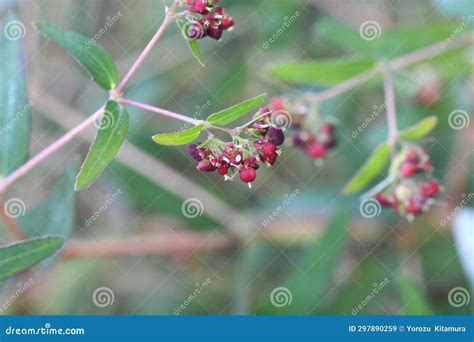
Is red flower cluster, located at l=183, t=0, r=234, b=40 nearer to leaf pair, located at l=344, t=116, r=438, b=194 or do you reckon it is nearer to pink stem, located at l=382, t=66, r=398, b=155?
leaf pair, located at l=344, t=116, r=438, b=194

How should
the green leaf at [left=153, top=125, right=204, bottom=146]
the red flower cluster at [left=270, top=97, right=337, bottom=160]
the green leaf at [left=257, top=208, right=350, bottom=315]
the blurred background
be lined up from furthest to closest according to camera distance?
the blurred background < the green leaf at [left=257, top=208, right=350, bottom=315] < the red flower cluster at [left=270, top=97, right=337, bottom=160] < the green leaf at [left=153, top=125, right=204, bottom=146]

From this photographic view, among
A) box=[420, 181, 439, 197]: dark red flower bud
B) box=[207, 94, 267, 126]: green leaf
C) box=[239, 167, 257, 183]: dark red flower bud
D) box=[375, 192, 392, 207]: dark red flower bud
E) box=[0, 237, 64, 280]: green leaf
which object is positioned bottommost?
box=[0, 237, 64, 280]: green leaf

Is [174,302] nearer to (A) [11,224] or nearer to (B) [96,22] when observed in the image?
(A) [11,224]

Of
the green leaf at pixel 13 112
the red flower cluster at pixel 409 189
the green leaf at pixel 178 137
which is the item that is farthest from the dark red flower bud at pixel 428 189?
the green leaf at pixel 13 112

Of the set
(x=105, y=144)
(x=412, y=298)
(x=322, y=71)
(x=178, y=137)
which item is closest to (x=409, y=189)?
(x=412, y=298)

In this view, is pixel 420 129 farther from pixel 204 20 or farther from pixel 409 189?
pixel 204 20

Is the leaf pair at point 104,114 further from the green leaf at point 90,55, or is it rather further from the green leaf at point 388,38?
the green leaf at point 388,38

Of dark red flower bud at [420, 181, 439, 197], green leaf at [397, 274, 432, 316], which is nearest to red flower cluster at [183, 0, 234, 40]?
dark red flower bud at [420, 181, 439, 197]
